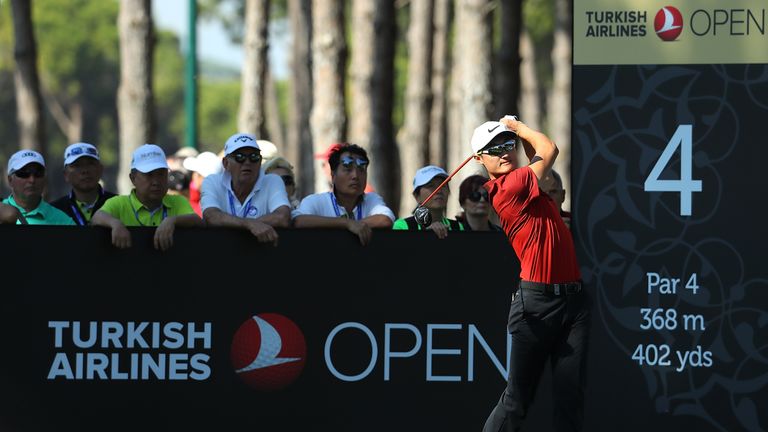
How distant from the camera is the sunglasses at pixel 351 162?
31.5ft

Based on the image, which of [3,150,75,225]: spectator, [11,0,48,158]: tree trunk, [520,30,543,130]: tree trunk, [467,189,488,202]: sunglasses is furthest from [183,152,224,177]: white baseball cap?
[520,30,543,130]: tree trunk

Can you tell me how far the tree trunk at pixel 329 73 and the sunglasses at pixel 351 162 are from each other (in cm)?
901

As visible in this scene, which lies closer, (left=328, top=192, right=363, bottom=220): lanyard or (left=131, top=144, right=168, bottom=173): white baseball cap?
(left=131, top=144, right=168, bottom=173): white baseball cap

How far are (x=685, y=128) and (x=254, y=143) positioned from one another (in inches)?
110

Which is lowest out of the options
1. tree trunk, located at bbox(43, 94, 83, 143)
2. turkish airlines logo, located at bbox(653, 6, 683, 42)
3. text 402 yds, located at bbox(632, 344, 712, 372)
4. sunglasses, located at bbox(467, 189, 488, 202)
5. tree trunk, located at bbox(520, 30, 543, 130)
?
text 402 yds, located at bbox(632, 344, 712, 372)

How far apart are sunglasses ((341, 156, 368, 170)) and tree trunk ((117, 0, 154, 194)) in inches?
342

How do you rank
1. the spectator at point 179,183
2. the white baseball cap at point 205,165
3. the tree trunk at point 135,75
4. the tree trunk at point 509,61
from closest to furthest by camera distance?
the white baseball cap at point 205,165 < the spectator at point 179,183 < the tree trunk at point 135,75 < the tree trunk at point 509,61

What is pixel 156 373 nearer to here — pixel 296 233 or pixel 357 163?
pixel 296 233

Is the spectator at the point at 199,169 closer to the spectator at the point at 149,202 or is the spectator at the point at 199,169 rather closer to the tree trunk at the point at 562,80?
the spectator at the point at 149,202

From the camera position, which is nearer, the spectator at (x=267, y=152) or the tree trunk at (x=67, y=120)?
the spectator at (x=267, y=152)

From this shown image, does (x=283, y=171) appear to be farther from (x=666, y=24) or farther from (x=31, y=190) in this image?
(x=666, y=24)

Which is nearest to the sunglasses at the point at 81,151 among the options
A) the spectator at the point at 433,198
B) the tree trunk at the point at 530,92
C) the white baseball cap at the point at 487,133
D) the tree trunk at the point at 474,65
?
the spectator at the point at 433,198

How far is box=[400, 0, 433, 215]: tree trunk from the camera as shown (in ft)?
89.3

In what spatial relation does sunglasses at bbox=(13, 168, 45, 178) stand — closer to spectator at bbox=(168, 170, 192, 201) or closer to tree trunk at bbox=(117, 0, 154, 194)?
spectator at bbox=(168, 170, 192, 201)
